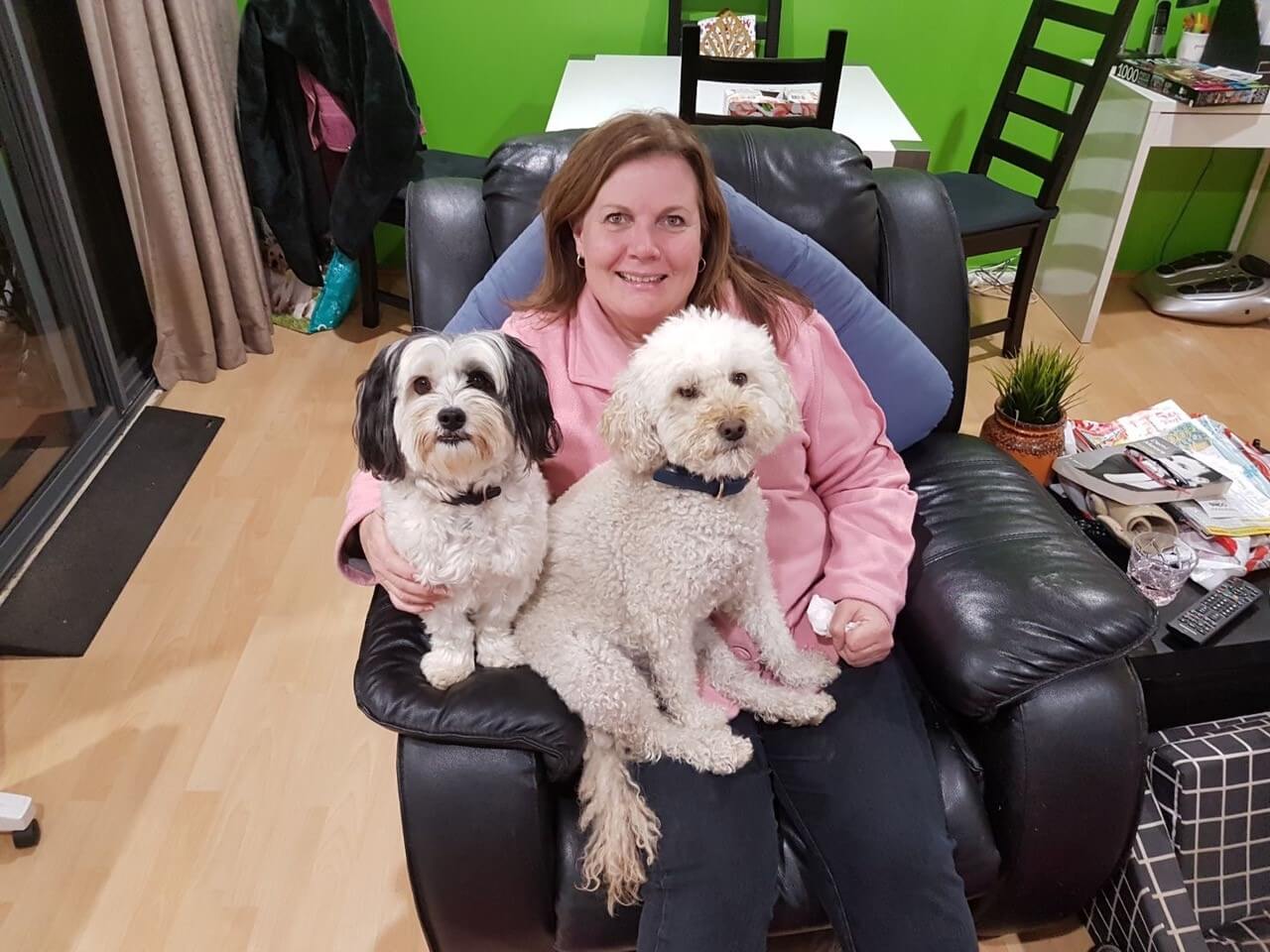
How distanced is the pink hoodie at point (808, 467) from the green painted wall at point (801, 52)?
2.27 meters

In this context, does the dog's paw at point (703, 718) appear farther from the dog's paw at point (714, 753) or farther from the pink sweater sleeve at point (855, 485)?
the pink sweater sleeve at point (855, 485)

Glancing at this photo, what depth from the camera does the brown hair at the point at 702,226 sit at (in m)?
1.33

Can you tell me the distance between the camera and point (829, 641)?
1.43 m

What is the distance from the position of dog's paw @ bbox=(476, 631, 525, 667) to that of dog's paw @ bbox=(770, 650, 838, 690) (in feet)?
1.23

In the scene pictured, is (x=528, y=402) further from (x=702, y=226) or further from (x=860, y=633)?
(x=860, y=633)

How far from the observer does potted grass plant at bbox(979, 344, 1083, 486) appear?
1.99 m

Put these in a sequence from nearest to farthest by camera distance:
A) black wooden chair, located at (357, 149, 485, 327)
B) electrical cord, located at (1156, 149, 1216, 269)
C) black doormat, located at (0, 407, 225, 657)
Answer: black doormat, located at (0, 407, 225, 657) < black wooden chair, located at (357, 149, 485, 327) < electrical cord, located at (1156, 149, 1216, 269)

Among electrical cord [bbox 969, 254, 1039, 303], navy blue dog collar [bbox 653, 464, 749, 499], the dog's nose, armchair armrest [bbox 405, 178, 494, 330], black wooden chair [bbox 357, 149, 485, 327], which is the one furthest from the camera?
electrical cord [bbox 969, 254, 1039, 303]

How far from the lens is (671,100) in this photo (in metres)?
2.87

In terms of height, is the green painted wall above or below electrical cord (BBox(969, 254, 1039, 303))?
above

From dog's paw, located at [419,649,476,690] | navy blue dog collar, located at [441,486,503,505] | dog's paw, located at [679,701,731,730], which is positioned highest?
navy blue dog collar, located at [441,486,503,505]

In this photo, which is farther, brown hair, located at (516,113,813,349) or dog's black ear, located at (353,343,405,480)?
brown hair, located at (516,113,813,349)

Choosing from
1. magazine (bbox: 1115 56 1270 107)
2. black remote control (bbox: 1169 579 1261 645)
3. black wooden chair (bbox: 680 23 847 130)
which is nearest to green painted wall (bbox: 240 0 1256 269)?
magazine (bbox: 1115 56 1270 107)

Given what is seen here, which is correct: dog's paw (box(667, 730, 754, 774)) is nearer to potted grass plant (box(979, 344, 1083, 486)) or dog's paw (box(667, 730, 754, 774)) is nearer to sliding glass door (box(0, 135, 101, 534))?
potted grass plant (box(979, 344, 1083, 486))
